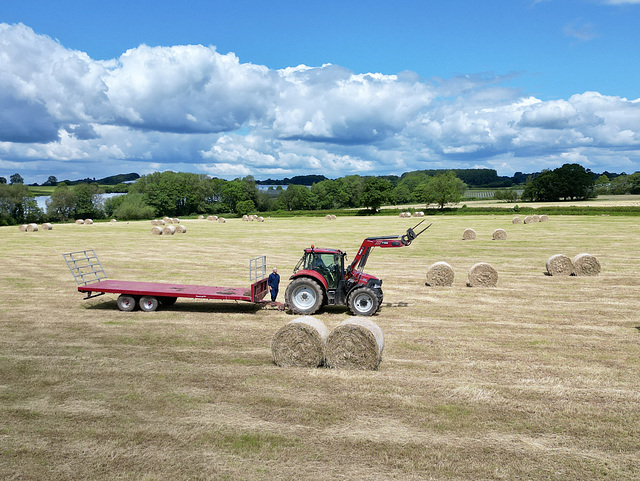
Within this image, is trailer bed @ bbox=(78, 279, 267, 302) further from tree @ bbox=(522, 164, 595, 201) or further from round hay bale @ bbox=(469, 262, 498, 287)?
tree @ bbox=(522, 164, 595, 201)

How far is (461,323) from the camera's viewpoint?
1476 centimetres

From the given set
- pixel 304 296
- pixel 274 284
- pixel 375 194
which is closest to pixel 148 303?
pixel 274 284

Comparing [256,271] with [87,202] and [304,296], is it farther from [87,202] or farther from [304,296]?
[87,202]

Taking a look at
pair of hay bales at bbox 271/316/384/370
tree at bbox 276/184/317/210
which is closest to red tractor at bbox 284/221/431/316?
pair of hay bales at bbox 271/316/384/370

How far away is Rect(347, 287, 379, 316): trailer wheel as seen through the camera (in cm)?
1530

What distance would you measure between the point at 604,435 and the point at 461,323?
6.96 meters

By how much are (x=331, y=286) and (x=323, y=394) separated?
6.51 m

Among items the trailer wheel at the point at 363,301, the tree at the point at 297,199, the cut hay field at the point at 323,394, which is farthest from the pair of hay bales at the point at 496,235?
the tree at the point at 297,199

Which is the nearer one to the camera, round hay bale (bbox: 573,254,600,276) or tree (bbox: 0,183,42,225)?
round hay bale (bbox: 573,254,600,276)

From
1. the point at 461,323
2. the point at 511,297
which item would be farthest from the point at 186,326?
the point at 511,297

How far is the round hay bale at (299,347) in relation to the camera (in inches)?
425

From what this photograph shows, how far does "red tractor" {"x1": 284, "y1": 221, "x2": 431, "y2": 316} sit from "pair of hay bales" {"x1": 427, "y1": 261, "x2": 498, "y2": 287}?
5990 mm

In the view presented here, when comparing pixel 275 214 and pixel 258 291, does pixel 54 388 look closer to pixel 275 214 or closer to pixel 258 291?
pixel 258 291

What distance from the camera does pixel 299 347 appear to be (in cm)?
1082
